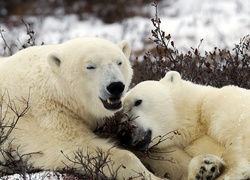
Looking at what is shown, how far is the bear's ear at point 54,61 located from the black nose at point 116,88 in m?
0.56

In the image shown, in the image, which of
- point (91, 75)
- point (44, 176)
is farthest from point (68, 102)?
point (44, 176)

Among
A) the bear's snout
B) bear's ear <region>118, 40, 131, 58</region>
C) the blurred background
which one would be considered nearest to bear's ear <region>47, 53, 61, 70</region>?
bear's ear <region>118, 40, 131, 58</region>

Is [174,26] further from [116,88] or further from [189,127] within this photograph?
[116,88]

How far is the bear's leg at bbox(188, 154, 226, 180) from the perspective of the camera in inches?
149

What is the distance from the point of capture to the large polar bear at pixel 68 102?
→ 397 cm

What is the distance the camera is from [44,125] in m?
4.12

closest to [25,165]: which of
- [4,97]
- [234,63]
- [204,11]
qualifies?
[4,97]

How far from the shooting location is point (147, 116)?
4414mm

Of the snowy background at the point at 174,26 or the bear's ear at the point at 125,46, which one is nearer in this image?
the bear's ear at the point at 125,46

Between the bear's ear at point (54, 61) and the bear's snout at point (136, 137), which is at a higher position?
the bear's ear at point (54, 61)

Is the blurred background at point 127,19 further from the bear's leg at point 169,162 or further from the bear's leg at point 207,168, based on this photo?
the bear's leg at point 207,168

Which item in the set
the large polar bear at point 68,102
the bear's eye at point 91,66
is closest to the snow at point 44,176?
the large polar bear at point 68,102

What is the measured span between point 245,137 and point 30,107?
4.92 ft

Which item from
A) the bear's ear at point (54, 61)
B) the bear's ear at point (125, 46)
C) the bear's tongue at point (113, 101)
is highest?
the bear's ear at point (125, 46)
